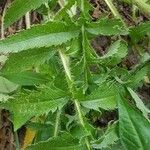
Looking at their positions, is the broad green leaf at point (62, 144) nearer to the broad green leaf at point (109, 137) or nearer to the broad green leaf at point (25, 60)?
the broad green leaf at point (109, 137)

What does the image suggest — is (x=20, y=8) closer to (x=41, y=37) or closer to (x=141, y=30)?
(x=41, y=37)

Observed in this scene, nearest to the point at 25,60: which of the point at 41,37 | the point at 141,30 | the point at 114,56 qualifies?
the point at 41,37

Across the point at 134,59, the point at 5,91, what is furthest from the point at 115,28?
the point at 134,59

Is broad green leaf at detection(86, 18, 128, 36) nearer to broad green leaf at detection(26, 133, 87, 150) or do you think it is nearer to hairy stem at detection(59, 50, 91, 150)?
hairy stem at detection(59, 50, 91, 150)

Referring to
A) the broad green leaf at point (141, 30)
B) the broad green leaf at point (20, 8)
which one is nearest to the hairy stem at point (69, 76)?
the broad green leaf at point (20, 8)

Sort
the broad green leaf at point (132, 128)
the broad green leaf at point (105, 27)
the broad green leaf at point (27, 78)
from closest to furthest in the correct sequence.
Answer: the broad green leaf at point (132, 128) → the broad green leaf at point (105, 27) → the broad green leaf at point (27, 78)

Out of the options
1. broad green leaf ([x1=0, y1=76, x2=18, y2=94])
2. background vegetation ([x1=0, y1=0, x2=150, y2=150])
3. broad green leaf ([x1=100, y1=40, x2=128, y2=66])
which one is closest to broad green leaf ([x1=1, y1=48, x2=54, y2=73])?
background vegetation ([x1=0, y1=0, x2=150, y2=150])
